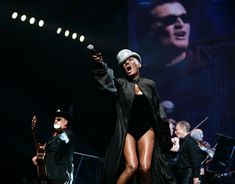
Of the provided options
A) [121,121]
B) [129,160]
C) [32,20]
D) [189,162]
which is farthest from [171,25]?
[129,160]

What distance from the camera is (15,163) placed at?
35.7 feet

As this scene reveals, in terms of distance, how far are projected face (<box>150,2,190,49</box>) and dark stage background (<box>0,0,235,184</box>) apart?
25 centimetres

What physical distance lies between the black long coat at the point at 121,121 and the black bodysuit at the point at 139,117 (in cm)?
6

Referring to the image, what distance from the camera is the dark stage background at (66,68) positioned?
1077 cm

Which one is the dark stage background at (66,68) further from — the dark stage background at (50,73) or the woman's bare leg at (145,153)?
the woman's bare leg at (145,153)

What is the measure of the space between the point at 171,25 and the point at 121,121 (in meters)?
7.62

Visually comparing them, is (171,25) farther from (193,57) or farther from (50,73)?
(50,73)

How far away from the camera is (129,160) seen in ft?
15.1

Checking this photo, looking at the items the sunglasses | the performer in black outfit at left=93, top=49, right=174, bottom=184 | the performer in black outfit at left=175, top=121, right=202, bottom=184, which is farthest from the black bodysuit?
the sunglasses

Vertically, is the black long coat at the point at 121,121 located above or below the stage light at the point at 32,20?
below

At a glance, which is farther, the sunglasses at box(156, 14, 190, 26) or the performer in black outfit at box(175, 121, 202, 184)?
the sunglasses at box(156, 14, 190, 26)

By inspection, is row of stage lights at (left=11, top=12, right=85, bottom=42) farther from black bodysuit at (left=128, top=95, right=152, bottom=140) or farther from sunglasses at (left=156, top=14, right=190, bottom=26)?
black bodysuit at (left=128, top=95, right=152, bottom=140)

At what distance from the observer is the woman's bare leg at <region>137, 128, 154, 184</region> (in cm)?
467

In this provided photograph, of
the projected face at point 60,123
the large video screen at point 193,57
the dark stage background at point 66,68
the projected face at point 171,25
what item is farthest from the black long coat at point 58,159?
the projected face at point 171,25
